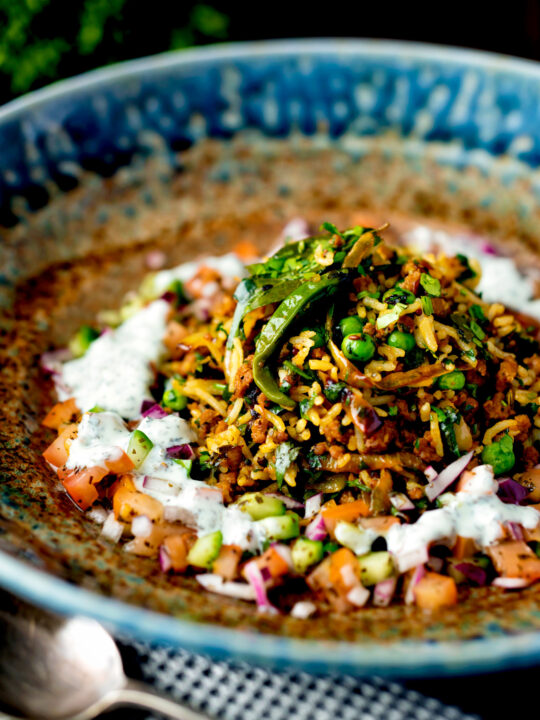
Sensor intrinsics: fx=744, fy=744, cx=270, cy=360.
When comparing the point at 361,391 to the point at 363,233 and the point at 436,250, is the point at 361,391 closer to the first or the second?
the point at 363,233

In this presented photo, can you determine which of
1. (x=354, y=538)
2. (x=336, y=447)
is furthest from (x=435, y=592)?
(x=336, y=447)

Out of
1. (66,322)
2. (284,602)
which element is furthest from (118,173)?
(284,602)

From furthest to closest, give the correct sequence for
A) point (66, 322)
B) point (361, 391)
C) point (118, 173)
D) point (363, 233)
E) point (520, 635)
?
point (118, 173)
point (66, 322)
point (363, 233)
point (361, 391)
point (520, 635)

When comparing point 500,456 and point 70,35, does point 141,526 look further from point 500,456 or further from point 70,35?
point 70,35

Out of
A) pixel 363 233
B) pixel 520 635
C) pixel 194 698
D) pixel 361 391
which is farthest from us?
pixel 363 233

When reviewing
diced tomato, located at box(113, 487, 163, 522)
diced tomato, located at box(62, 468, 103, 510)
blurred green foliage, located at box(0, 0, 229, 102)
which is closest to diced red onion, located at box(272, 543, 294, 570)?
diced tomato, located at box(113, 487, 163, 522)

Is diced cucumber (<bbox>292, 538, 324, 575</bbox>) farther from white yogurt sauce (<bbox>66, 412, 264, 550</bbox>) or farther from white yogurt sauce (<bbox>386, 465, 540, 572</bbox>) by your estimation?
white yogurt sauce (<bbox>386, 465, 540, 572</bbox>)

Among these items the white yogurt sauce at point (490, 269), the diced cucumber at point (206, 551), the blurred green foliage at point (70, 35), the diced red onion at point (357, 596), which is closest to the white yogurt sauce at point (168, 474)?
the diced cucumber at point (206, 551)
